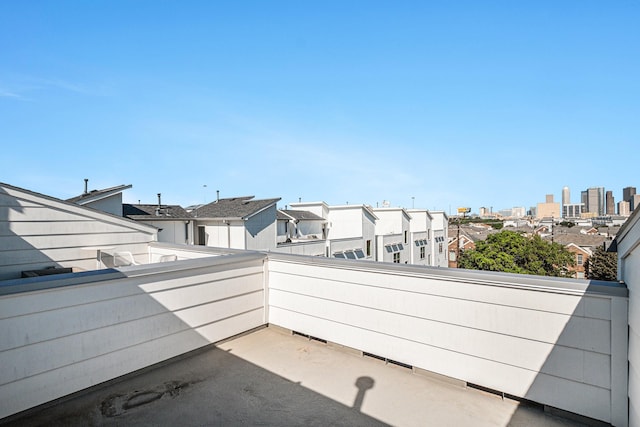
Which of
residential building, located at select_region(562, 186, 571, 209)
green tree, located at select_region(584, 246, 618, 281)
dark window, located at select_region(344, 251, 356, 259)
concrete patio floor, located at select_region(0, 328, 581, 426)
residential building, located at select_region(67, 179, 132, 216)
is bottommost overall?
green tree, located at select_region(584, 246, 618, 281)

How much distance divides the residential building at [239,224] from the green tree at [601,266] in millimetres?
23825

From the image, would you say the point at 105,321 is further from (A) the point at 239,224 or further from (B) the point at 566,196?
(B) the point at 566,196

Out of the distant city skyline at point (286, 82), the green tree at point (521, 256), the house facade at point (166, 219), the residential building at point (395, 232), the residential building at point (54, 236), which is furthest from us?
the green tree at point (521, 256)

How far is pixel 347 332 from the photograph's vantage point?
11.0 feet

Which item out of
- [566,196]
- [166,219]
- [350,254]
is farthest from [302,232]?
[566,196]

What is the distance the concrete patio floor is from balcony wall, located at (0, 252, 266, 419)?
0.59 ft

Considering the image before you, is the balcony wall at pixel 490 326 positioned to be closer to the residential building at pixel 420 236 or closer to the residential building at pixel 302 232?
the residential building at pixel 302 232

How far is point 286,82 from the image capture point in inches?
435

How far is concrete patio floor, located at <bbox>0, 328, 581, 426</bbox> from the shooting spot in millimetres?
2199

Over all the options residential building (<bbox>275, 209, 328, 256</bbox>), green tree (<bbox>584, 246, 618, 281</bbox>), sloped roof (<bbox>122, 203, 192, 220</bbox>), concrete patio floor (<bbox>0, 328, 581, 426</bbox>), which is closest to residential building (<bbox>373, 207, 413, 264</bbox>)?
residential building (<bbox>275, 209, 328, 256</bbox>)

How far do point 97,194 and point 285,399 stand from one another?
10.1m

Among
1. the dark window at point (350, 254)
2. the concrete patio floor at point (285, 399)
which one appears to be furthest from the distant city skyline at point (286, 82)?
the dark window at point (350, 254)

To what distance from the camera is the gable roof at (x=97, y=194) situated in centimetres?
914

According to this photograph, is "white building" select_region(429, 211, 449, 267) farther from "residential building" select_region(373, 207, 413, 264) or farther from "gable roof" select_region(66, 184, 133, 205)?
"gable roof" select_region(66, 184, 133, 205)
